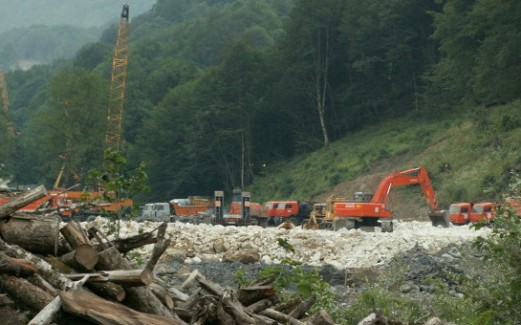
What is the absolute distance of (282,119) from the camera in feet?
281

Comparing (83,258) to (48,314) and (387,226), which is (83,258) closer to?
(48,314)

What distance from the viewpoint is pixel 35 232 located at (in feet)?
32.9

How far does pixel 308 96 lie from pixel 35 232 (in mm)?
73921

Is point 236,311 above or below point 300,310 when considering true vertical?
above

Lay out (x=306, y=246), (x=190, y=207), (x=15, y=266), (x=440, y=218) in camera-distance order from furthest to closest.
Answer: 1. (x=190, y=207)
2. (x=440, y=218)
3. (x=306, y=246)
4. (x=15, y=266)

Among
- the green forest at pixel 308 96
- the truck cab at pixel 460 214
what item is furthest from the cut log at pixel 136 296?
the green forest at pixel 308 96

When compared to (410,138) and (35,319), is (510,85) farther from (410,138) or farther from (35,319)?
(35,319)

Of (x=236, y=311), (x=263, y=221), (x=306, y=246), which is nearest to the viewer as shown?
(x=236, y=311)

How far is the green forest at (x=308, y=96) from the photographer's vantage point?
6550cm

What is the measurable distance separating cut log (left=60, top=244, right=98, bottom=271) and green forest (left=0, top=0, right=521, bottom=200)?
5172 cm

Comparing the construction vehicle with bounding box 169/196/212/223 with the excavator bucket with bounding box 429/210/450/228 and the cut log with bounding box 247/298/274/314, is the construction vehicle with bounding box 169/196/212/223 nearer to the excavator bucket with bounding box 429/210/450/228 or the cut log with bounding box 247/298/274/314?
the excavator bucket with bounding box 429/210/450/228

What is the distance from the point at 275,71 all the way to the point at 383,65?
29.7ft

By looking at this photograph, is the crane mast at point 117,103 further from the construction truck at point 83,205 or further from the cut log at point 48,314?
the cut log at point 48,314

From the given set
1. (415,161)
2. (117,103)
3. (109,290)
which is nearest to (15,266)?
(109,290)
